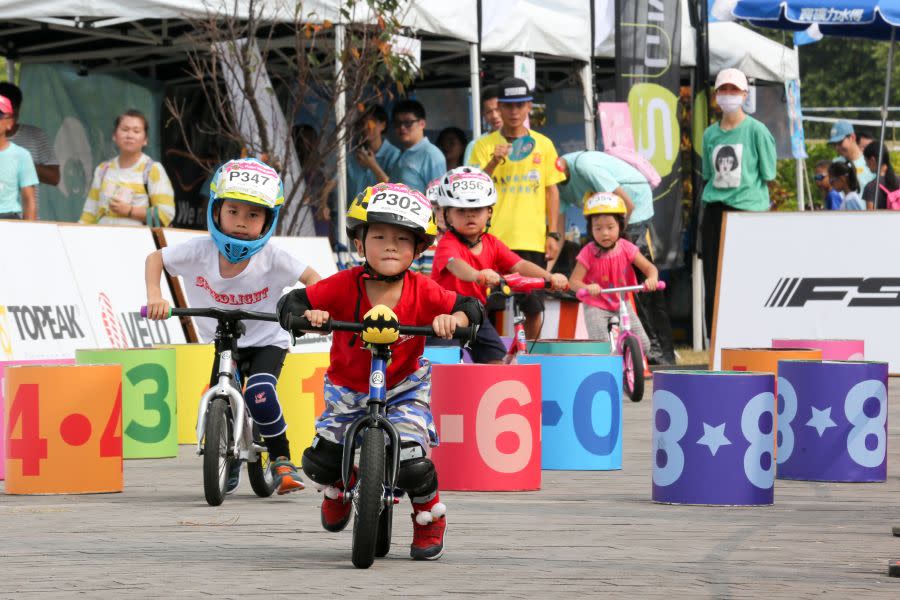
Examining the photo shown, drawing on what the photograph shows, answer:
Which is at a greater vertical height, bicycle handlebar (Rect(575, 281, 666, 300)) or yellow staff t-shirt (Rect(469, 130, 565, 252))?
yellow staff t-shirt (Rect(469, 130, 565, 252))

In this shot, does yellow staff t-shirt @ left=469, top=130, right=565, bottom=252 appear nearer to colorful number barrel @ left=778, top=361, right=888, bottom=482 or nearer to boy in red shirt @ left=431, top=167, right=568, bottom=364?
boy in red shirt @ left=431, top=167, right=568, bottom=364

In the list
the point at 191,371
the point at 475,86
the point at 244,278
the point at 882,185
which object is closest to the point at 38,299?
the point at 191,371

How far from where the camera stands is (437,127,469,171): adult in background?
20969 mm

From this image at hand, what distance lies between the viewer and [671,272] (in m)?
21.7

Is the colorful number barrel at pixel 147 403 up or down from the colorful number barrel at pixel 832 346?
down

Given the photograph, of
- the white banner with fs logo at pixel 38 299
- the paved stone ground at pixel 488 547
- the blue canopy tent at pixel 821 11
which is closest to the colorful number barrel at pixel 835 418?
the paved stone ground at pixel 488 547

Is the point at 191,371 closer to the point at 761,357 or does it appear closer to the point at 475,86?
the point at 761,357

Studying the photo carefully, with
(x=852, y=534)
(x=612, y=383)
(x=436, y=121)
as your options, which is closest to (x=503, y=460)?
(x=612, y=383)

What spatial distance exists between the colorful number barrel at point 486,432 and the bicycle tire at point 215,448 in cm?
132

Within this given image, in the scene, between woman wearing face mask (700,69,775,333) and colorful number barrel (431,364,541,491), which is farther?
woman wearing face mask (700,69,775,333)

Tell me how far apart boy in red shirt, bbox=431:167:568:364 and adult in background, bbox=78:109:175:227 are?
4804 mm

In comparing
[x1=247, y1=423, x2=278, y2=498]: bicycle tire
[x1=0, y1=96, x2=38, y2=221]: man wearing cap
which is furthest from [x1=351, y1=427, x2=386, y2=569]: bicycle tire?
[x1=0, y1=96, x2=38, y2=221]: man wearing cap

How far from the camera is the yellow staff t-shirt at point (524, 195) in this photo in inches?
592

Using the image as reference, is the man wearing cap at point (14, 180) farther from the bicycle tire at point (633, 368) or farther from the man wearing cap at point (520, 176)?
the bicycle tire at point (633, 368)
